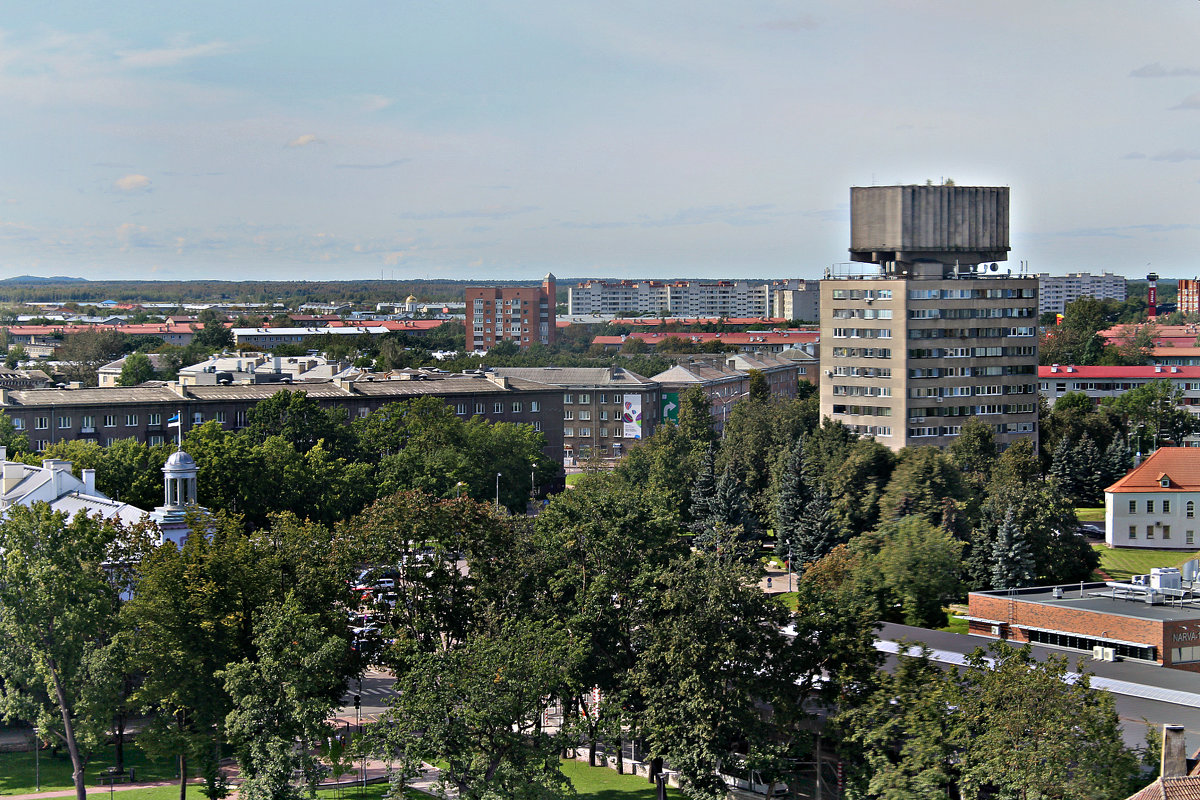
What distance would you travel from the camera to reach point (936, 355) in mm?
84500

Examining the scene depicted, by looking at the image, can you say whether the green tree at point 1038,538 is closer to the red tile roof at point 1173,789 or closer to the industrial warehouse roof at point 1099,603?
the industrial warehouse roof at point 1099,603

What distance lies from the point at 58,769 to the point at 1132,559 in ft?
181

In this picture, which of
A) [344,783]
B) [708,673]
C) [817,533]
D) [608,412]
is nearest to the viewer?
[708,673]

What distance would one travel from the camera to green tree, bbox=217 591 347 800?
33.9 metres

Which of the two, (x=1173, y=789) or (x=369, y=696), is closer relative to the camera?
(x=1173, y=789)

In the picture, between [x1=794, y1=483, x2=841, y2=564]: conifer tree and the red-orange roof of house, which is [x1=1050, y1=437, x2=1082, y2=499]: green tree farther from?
[x1=794, y1=483, x2=841, y2=564]: conifer tree

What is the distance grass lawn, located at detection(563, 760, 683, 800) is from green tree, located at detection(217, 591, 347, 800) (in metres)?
8.37

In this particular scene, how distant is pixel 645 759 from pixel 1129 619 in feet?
53.5

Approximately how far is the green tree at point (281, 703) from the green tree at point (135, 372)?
99.4 metres

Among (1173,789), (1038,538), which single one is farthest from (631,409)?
(1173,789)

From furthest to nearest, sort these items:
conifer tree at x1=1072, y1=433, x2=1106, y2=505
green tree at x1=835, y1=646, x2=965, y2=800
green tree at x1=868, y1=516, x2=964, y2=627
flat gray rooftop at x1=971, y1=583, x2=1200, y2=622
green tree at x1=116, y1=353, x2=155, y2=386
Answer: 1. green tree at x1=116, y1=353, x2=155, y2=386
2. conifer tree at x1=1072, y1=433, x2=1106, y2=505
3. green tree at x1=868, y1=516, x2=964, y2=627
4. flat gray rooftop at x1=971, y1=583, x2=1200, y2=622
5. green tree at x1=835, y1=646, x2=965, y2=800

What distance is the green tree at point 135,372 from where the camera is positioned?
426 ft

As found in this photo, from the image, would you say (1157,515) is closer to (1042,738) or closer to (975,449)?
(975,449)

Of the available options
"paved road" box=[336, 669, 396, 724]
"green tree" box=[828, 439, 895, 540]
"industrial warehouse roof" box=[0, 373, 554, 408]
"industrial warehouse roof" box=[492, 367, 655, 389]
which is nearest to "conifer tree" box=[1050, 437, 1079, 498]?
"green tree" box=[828, 439, 895, 540]
